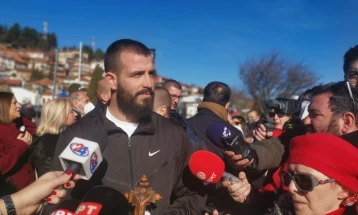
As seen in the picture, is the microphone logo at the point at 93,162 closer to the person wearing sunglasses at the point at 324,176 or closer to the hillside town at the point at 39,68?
the person wearing sunglasses at the point at 324,176

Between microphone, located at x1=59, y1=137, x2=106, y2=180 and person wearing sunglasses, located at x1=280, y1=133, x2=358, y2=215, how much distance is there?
114cm

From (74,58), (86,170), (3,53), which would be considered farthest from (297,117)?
(74,58)

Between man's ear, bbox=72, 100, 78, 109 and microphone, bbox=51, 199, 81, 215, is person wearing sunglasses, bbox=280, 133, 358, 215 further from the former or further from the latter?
man's ear, bbox=72, 100, 78, 109

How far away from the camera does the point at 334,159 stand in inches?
80.2

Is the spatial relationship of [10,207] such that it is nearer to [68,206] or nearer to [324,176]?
[68,206]

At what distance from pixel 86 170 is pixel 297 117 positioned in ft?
7.43

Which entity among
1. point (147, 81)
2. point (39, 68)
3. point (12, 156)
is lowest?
point (39, 68)

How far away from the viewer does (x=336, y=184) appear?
6.78 feet

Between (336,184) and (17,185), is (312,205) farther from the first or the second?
(17,185)

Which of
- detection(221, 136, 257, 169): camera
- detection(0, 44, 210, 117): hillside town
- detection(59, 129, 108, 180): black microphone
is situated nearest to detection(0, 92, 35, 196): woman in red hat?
detection(59, 129, 108, 180): black microphone

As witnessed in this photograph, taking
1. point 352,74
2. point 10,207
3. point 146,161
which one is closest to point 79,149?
point 10,207

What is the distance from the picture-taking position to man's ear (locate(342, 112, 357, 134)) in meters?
2.43

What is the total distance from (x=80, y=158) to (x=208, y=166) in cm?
79

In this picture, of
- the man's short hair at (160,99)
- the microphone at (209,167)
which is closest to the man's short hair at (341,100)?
the microphone at (209,167)
